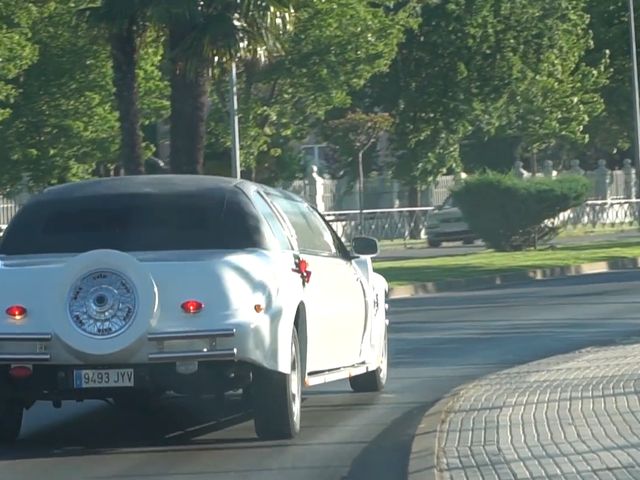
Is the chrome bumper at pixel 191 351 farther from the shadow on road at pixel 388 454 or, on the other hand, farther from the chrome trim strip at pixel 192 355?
the shadow on road at pixel 388 454

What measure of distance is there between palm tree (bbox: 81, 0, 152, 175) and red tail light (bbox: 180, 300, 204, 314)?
59.0ft

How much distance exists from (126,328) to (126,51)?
20145 mm

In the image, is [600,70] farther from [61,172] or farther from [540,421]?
[540,421]

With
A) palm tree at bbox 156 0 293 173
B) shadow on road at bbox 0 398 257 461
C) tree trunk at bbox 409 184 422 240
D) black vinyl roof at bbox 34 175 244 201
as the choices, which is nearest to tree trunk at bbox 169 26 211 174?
palm tree at bbox 156 0 293 173

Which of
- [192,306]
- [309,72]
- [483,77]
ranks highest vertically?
[483,77]

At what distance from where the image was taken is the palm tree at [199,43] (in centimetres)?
2670

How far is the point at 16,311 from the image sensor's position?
1007 centimetres

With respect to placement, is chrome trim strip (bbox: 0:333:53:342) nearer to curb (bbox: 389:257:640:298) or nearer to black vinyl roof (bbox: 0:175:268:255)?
black vinyl roof (bbox: 0:175:268:255)

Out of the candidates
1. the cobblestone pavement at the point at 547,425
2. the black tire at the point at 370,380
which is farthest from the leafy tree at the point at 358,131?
the cobblestone pavement at the point at 547,425

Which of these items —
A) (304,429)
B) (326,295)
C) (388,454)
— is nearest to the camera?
(388,454)

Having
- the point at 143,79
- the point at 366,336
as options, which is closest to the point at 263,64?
the point at 143,79

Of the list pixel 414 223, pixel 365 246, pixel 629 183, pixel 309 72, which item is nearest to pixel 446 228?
pixel 414 223

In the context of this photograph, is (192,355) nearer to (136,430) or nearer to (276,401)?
(276,401)

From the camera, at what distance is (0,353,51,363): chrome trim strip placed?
10.0m
